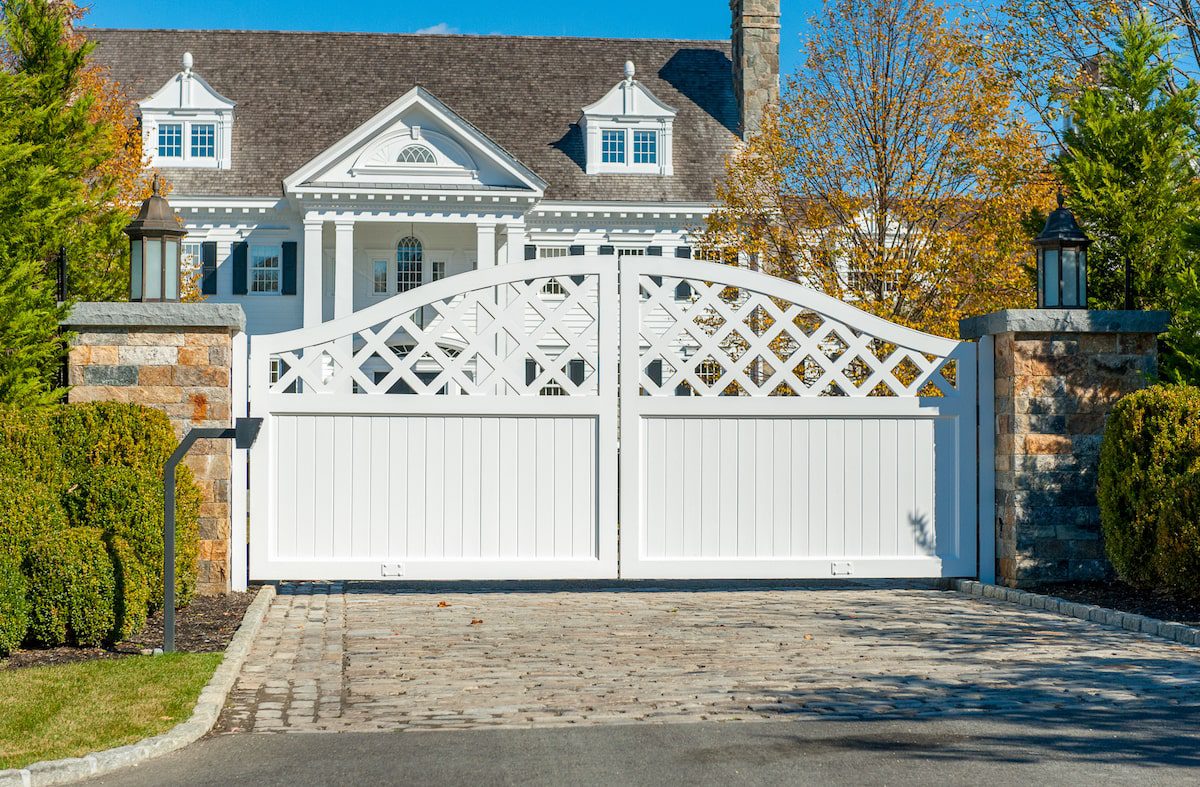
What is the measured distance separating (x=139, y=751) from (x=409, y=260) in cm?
2622

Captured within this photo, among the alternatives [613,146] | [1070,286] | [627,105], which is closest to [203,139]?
[613,146]

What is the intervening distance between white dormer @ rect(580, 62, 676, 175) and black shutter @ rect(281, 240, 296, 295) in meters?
7.41

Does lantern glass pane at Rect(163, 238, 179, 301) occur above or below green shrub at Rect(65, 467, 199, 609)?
above

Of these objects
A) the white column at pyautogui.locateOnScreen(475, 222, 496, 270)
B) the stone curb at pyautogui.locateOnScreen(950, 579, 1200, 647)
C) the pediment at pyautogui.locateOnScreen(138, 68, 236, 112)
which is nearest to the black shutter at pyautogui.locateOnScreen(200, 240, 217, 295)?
the pediment at pyautogui.locateOnScreen(138, 68, 236, 112)

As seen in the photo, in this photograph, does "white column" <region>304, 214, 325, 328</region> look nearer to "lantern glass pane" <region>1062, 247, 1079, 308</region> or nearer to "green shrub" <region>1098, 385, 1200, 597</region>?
"lantern glass pane" <region>1062, 247, 1079, 308</region>

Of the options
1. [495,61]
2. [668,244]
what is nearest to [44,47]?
[668,244]

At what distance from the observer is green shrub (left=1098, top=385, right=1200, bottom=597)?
866cm

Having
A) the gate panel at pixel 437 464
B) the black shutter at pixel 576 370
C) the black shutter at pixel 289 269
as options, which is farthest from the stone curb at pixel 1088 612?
the black shutter at pixel 289 269

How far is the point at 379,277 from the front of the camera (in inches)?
1216

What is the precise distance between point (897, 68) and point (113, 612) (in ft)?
46.0

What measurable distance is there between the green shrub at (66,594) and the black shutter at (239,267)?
917 inches

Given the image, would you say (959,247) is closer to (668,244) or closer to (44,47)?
(44,47)

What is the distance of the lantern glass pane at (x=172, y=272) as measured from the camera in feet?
31.8

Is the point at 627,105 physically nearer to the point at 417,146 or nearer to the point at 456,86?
the point at 456,86
